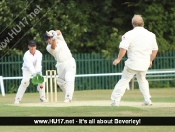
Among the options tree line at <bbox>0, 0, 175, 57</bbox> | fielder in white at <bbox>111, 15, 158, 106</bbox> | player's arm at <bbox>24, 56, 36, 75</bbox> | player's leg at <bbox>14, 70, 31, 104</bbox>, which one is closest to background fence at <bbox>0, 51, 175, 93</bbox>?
tree line at <bbox>0, 0, 175, 57</bbox>

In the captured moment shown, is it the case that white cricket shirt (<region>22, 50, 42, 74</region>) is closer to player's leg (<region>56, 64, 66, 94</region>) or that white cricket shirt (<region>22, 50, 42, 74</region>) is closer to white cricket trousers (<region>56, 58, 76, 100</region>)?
player's leg (<region>56, 64, 66, 94</region>)

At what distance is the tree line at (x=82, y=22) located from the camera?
36969 millimetres

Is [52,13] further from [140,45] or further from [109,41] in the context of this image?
[140,45]

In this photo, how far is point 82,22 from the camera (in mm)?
38969

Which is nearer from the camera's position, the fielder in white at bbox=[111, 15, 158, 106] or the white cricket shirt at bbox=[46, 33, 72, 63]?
the fielder in white at bbox=[111, 15, 158, 106]

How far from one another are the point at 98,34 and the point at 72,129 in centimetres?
2572

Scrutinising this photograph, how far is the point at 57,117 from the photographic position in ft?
52.4

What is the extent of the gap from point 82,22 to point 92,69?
2.57 meters

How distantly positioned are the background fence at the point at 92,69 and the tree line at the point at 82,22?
1.74 ft

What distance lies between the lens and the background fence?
37.3 meters

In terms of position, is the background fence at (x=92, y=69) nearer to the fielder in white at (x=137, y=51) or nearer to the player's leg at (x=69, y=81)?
the player's leg at (x=69, y=81)

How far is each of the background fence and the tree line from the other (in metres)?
0.53

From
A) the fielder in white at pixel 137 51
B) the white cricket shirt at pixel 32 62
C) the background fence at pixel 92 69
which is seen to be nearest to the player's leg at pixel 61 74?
the white cricket shirt at pixel 32 62

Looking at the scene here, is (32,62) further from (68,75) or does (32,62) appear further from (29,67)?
(68,75)
